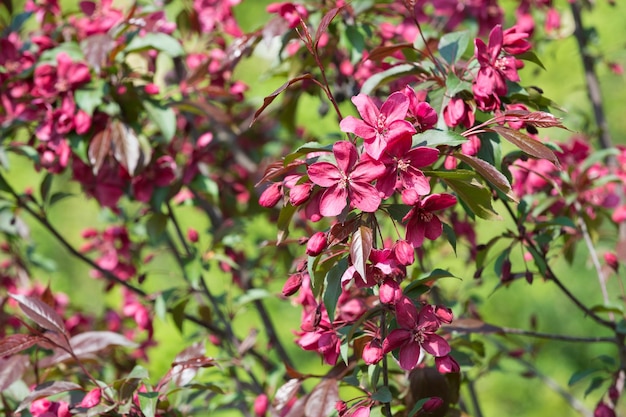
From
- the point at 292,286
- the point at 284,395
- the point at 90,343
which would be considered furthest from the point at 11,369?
the point at 292,286

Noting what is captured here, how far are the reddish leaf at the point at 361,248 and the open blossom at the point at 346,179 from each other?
1.2 inches

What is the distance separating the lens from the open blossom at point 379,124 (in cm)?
96

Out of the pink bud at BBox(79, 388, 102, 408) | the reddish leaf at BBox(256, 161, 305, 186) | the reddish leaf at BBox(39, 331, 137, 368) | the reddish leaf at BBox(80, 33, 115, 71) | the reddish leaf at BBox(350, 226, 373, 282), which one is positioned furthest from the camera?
the reddish leaf at BBox(80, 33, 115, 71)

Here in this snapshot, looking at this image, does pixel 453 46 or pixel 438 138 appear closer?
pixel 438 138

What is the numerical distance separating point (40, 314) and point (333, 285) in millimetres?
492

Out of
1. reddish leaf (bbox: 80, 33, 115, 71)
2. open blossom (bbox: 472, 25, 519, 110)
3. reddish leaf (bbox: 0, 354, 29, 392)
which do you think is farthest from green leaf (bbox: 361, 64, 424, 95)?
reddish leaf (bbox: 0, 354, 29, 392)

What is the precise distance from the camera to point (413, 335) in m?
1.02

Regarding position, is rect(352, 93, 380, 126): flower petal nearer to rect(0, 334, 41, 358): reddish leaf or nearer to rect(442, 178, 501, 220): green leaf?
rect(442, 178, 501, 220): green leaf

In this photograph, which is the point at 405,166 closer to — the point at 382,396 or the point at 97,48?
the point at 382,396

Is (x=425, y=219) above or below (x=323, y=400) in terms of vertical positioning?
above

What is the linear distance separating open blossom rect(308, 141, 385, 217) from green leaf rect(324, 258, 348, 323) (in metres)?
0.09

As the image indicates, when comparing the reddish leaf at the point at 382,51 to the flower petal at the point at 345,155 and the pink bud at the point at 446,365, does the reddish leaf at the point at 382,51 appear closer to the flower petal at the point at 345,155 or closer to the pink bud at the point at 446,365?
the flower petal at the point at 345,155

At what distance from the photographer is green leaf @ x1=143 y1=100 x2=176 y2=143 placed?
5.53ft

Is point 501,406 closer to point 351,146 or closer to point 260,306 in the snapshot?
point 260,306
